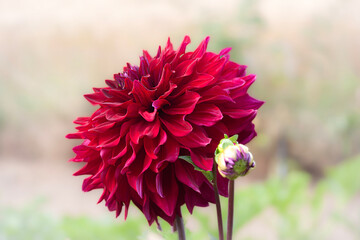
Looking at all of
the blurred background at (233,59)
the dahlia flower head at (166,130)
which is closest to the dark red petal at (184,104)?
the dahlia flower head at (166,130)

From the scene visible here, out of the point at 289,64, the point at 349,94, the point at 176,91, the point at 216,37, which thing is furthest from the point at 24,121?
the point at 176,91

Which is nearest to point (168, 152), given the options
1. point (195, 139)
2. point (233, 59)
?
point (195, 139)

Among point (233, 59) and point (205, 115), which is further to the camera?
point (233, 59)

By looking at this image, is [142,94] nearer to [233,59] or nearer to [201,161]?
[201,161]

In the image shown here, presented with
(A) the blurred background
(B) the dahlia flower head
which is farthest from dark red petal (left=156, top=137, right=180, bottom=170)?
(A) the blurred background

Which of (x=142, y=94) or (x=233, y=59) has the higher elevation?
(x=233, y=59)

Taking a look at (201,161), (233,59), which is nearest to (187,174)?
(201,161)

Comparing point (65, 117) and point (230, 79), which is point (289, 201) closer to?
point (230, 79)
